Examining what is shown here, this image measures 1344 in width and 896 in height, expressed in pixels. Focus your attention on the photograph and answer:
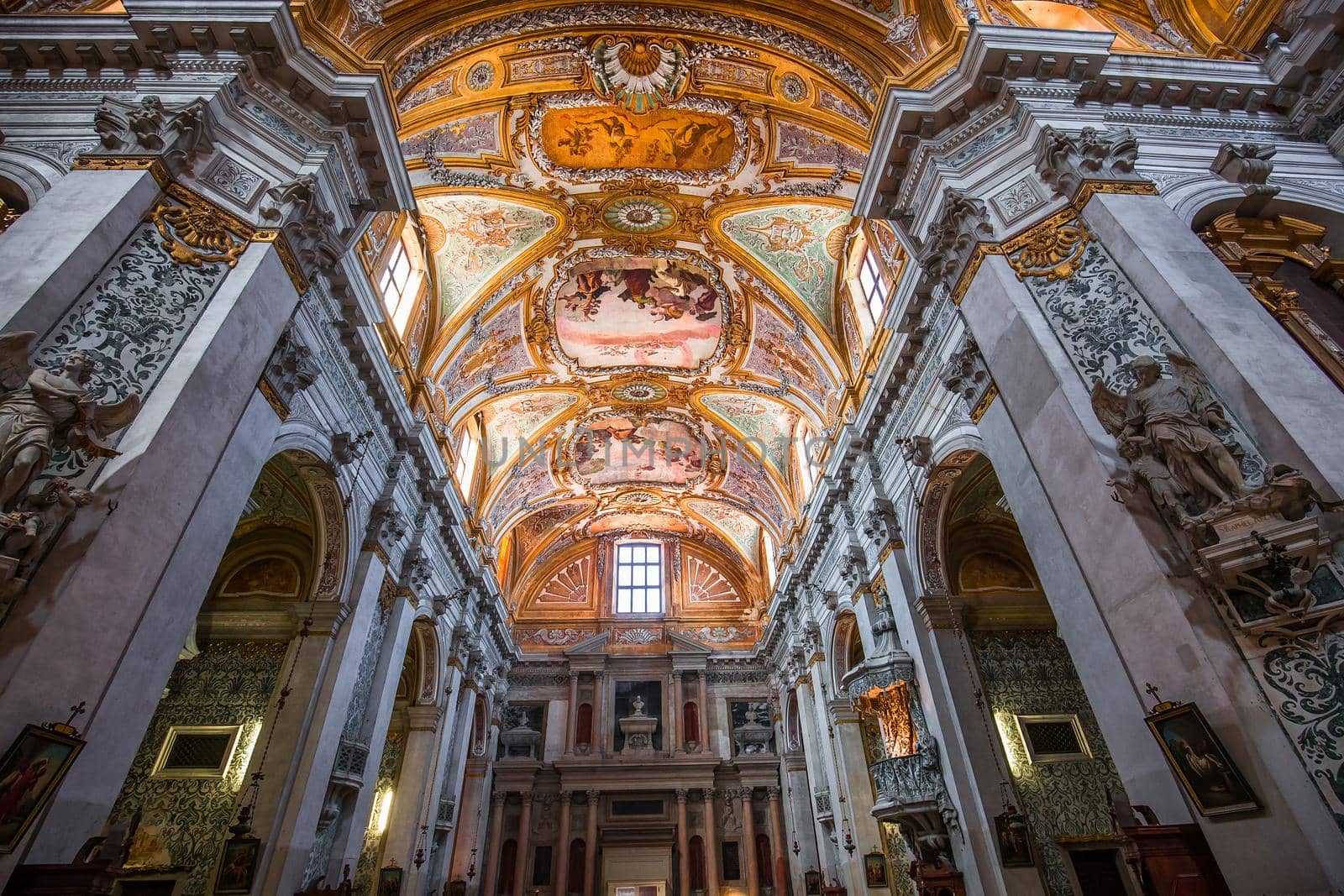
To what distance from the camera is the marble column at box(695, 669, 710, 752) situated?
20.4 m

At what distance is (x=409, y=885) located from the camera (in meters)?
12.0

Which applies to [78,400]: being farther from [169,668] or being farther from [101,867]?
[101,867]

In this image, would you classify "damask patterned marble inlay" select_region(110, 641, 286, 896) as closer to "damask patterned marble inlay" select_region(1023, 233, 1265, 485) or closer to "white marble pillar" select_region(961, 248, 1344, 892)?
"white marble pillar" select_region(961, 248, 1344, 892)

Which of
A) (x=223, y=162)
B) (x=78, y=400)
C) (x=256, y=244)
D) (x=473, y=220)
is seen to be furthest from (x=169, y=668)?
(x=473, y=220)

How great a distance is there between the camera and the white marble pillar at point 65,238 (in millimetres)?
4914

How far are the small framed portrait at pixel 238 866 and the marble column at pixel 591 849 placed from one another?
1296cm

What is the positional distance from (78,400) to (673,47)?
8.59 m

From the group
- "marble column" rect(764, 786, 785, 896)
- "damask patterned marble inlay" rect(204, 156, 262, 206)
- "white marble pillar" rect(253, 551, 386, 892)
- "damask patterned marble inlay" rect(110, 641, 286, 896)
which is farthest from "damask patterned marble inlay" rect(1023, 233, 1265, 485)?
"marble column" rect(764, 786, 785, 896)

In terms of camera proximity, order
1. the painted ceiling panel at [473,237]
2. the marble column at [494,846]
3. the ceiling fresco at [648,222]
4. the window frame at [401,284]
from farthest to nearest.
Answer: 1. the marble column at [494,846]
2. the painted ceiling panel at [473,237]
3. the window frame at [401,284]
4. the ceiling fresco at [648,222]

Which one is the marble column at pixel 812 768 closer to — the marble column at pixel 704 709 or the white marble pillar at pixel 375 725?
the marble column at pixel 704 709

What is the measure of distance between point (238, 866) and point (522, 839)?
505 inches

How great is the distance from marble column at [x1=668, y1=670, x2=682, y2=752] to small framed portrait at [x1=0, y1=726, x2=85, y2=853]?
58.5 ft

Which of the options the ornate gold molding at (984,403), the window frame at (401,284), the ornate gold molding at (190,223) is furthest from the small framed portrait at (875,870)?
the ornate gold molding at (190,223)

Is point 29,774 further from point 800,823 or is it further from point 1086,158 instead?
point 800,823
